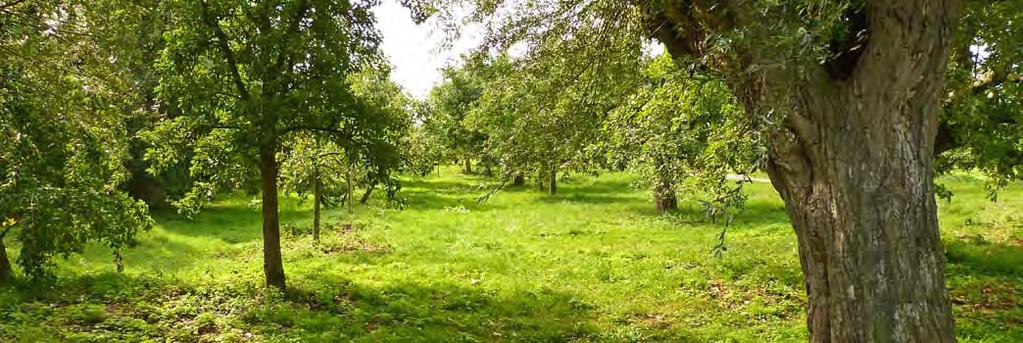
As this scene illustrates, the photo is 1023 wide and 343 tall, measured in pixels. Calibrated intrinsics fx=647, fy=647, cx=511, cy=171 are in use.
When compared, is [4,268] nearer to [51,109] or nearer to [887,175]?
[51,109]

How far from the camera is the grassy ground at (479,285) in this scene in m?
10.4

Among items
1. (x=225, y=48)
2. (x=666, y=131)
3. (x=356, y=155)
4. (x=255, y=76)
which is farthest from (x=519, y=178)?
(x=666, y=131)

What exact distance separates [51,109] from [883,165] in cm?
916

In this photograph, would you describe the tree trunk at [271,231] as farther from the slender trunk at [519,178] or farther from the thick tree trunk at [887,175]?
the thick tree trunk at [887,175]

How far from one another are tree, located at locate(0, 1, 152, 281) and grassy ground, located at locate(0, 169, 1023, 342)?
5.57 feet

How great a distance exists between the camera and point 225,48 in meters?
11.8

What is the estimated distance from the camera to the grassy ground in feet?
34.3

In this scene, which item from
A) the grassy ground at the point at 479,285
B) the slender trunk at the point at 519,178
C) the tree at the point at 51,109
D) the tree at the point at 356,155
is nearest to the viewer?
the slender trunk at the point at 519,178

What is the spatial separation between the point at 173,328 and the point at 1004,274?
1564cm

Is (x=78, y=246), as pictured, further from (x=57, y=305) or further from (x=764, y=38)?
(x=764, y=38)

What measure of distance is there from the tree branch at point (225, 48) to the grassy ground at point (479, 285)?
12.9 ft

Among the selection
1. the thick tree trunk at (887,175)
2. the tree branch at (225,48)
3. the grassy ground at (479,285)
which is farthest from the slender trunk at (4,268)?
the thick tree trunk at (887,175)

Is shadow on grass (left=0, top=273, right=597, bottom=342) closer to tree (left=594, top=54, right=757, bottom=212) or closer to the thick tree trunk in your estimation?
tree (left=594, top=54, right=757, bottom=212)

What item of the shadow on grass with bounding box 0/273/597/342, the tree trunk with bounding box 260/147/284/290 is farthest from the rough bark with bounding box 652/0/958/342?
the tree trunk with bounding box 260/147/284/290
